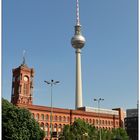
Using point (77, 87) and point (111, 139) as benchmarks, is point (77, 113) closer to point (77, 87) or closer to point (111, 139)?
point (111, 139)

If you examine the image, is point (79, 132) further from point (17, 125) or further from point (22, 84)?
point (22, 84)

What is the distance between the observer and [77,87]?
15700cm

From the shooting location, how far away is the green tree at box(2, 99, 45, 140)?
184ft

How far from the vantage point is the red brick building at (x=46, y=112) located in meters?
103

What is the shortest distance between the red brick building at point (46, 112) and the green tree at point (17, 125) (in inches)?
1576

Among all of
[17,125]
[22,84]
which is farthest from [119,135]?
[17,125]

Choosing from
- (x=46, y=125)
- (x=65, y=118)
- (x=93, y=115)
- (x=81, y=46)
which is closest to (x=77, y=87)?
(x=81, y=46)

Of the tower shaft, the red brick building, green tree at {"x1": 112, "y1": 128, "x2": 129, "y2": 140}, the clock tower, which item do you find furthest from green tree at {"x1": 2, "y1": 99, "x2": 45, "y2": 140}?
the tower shaft

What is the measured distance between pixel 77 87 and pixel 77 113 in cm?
4073

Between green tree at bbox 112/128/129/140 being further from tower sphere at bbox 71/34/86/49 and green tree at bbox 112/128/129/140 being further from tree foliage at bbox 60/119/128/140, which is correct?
tower sphere at bbox 71/34/86/49

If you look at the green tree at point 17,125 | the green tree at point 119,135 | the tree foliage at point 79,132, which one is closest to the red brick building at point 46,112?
the green tree at point 119,135

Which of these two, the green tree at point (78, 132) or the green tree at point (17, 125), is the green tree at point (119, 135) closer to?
the green tree at point (78, 132)

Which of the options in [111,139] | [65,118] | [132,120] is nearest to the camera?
[111,139]

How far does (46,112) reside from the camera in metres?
104
